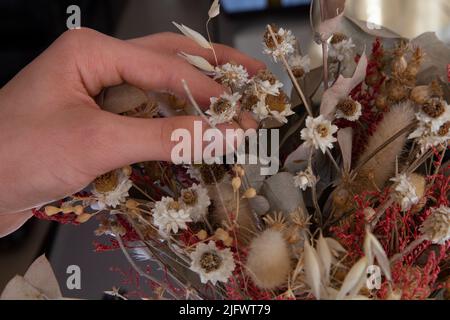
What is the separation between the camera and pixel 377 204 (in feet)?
1.39

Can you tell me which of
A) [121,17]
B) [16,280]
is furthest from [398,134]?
[121,17]

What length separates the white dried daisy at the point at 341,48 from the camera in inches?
17.7

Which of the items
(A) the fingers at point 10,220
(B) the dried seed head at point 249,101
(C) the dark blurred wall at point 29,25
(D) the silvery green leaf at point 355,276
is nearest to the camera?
(D) the silvery green leaf at point 355,276

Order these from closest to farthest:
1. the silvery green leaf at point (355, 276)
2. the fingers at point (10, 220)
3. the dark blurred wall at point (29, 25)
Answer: the silvery green leaf at point (355, 276)
the fingers at point (10, 220)
the dark blurred wall at point (29, 25)

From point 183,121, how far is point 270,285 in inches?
5.2

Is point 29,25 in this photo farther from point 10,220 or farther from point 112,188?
point 112,188

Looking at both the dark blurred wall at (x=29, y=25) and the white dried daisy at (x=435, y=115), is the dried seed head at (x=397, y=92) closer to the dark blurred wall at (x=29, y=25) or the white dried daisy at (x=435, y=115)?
the white dried daisy at (x=435, y=115)

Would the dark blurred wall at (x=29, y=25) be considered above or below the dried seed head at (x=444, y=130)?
below

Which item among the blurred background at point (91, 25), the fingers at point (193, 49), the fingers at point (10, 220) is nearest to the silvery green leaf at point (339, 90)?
the fingers at point (193, 49)

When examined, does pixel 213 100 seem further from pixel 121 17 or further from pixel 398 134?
pixel 121 17

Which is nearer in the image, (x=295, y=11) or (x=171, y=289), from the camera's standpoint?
(x=171, y=289)
